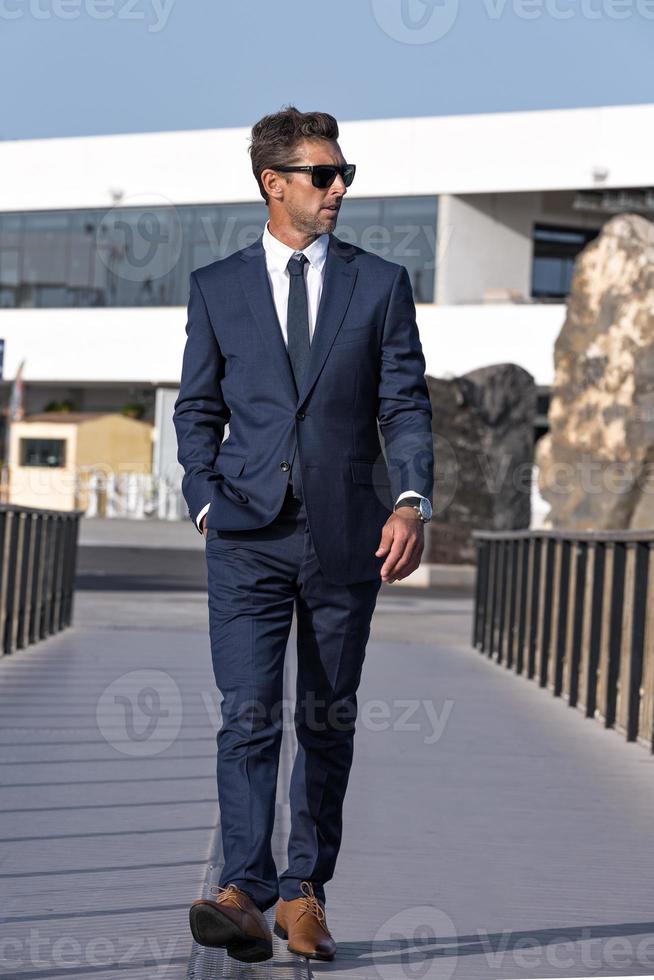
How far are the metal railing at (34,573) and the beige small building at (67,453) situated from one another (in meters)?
29.4

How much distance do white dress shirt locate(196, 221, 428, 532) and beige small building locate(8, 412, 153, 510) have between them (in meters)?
38.8

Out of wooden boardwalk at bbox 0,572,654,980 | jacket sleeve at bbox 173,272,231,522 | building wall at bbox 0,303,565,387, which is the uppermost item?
building wall at bbox 0,303,565,387

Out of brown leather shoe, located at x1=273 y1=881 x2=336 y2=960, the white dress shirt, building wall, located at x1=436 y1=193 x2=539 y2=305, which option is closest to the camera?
brown leather shoe, located at x1=273 y1=881 x2=336 y2=960

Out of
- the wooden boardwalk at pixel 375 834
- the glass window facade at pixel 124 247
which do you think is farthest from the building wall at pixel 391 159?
the wooden boardwalk at pixel 375 834

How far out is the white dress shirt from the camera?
13.8 feet

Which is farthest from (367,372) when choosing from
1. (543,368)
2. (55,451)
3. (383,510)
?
(55,451)

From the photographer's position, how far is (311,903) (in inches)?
159

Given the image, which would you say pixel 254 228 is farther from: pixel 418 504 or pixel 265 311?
pixel 418 504

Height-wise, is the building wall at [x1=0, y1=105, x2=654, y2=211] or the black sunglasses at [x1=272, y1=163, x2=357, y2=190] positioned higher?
the building wall at [x1=0, y1=105, x2=654, y2=211]

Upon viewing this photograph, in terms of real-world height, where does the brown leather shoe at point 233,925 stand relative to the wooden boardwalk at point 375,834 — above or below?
above

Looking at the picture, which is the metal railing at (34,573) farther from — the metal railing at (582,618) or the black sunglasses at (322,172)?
the black sunglasses at (322,172)

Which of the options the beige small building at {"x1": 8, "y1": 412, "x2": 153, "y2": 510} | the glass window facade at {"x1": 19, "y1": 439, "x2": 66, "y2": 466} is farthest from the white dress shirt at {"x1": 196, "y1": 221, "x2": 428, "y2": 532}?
the glass window facade at {"x1": 19, "y1": 439, "x2": 66, "y2": 466}

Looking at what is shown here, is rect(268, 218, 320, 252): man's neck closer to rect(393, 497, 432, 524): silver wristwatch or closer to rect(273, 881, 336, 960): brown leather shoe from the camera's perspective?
rect(393, 497, 432, 524): silver wristwatch

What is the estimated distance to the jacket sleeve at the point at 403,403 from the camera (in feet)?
13.5
